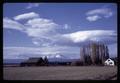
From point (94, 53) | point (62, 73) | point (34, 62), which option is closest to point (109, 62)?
point (94, 53)

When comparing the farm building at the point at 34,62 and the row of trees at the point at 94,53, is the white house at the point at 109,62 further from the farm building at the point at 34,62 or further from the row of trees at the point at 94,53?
the farm building at the point at 34,62

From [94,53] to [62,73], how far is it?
58 centimetres

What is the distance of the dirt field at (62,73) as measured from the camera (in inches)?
180

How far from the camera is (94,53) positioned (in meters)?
4.54

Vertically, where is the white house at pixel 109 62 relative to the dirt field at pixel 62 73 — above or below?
above

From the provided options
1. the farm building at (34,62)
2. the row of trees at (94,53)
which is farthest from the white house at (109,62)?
the farm building at (34,62)

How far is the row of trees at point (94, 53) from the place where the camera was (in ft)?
14.9

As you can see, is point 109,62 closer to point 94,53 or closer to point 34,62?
point 94,53

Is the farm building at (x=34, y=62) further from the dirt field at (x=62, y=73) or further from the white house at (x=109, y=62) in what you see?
the white house at (x=109, y=62)

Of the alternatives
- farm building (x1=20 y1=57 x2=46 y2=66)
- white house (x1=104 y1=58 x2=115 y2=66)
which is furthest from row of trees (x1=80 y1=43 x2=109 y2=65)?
farm building (x1=20 y1=57 x2=46 y2=66)

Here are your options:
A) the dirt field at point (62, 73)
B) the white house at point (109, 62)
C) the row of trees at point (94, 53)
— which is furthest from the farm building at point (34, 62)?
the white house at point (109, 62)

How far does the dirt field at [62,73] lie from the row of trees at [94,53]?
0.37ft

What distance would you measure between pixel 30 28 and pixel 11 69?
0.69m

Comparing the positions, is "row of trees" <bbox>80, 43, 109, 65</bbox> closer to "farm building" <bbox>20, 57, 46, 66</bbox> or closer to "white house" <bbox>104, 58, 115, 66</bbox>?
"white house" <bbox>104, 58, 115, 66</bbox>
